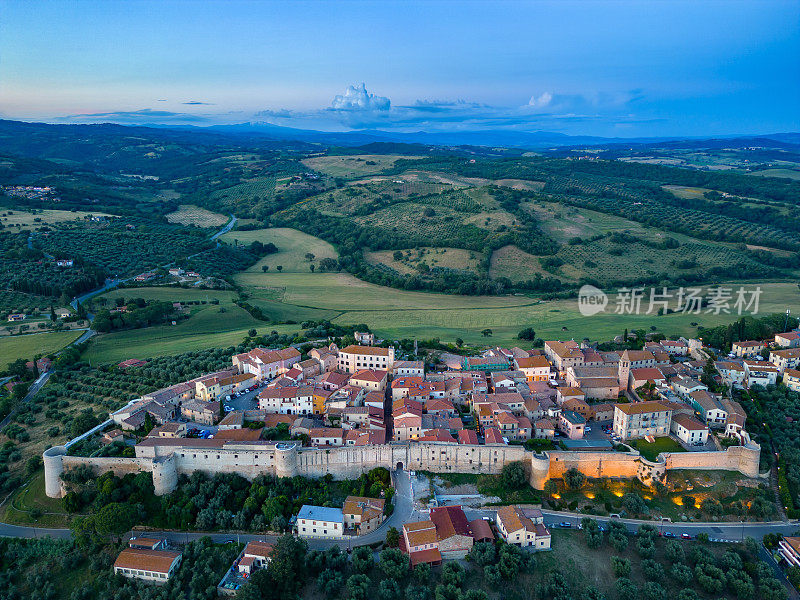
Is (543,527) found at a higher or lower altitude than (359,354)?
lower

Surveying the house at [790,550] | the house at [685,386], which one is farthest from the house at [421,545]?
the house at [685,386]

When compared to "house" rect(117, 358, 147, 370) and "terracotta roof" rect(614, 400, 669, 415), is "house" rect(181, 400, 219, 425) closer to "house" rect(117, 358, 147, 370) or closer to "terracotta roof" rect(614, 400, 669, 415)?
"house" rect(117, 358, 147, 370)

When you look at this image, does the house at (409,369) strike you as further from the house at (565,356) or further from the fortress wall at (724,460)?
the fortress wall at (724,460)

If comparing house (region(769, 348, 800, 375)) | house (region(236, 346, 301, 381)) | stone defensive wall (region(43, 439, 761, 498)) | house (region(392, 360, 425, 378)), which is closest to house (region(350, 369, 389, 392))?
house (region(392, 360, 425, 378))

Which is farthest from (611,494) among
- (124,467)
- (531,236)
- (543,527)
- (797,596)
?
(531,236)

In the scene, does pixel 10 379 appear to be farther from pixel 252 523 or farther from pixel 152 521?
pixel 252 523
